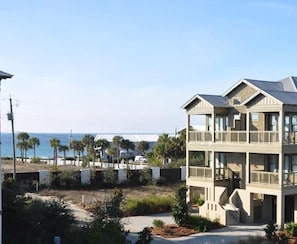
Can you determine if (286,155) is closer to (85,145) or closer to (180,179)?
(180,179)

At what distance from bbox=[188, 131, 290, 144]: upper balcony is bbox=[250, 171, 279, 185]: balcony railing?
1.75 metres

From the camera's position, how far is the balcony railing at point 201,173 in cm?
2977

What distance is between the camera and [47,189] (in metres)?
A: 36.3

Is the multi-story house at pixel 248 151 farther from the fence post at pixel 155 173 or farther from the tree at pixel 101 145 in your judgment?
the tree at pixel 101 145

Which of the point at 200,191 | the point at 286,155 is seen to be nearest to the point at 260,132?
the point at 286,155

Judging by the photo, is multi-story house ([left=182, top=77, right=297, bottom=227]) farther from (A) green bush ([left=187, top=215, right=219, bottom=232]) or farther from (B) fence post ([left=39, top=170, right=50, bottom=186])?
(B) fence post ([left=39, top=170, right=50, bottom=186])

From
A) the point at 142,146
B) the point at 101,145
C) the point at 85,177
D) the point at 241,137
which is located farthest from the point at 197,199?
the point at 142,146

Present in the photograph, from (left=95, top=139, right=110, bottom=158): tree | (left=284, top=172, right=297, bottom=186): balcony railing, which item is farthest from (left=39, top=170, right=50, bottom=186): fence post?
(left=95, top=139, right=110, bottom=158): tree

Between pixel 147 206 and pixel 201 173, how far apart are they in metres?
3.98

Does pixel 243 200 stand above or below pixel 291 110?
below

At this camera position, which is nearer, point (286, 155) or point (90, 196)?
point (286, 155)

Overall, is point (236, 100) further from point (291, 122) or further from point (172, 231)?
point (172, 231)

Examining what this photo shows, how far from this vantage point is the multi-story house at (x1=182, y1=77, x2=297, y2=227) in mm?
26078

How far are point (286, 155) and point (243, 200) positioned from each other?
3.56 m
